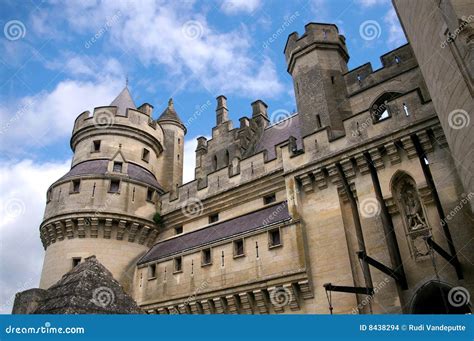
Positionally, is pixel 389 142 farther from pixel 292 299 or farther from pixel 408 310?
pixel 292 299

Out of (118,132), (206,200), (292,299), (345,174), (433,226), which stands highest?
(118,132)

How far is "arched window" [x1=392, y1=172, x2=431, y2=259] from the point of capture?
11570 millimetres

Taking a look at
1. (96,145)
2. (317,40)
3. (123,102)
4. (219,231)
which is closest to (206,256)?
(219,231)

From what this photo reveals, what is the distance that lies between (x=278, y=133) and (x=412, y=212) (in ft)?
37.4

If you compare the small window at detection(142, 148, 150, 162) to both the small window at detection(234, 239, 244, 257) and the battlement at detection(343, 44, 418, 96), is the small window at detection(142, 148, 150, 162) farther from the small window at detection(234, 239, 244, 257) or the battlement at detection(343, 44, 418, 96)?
the battlement at detection(343, 44, 418, 96)

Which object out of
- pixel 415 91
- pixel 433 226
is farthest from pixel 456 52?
pixel 433 226

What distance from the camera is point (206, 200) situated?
19.2m

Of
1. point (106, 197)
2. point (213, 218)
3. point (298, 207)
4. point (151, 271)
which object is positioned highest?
point (106, 197)

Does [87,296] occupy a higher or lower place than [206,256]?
lower

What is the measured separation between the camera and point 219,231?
17.2 m

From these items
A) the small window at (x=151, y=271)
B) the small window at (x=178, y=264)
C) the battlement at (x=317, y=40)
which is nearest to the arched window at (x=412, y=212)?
the battlement at (x=317, y=40)

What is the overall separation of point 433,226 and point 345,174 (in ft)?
11.3

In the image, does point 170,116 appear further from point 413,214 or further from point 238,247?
point 413,214

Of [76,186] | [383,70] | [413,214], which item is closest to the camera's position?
[413,214]
